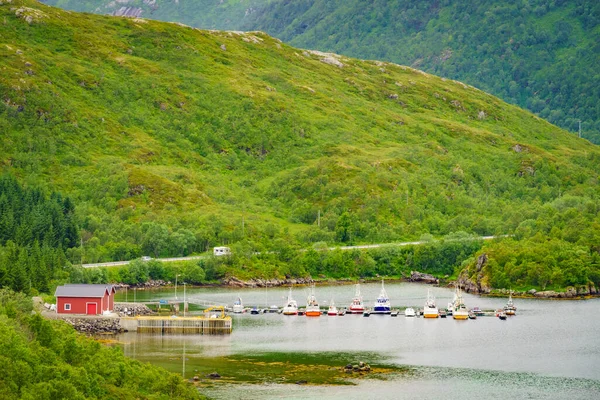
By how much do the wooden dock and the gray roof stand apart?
4402 mm

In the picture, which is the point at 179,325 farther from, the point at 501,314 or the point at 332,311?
the point at 501,314

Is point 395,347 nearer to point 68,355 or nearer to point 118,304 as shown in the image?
point 118,304

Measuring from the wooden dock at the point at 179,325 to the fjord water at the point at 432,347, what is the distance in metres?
2.47

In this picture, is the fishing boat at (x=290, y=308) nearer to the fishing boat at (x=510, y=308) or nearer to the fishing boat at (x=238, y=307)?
the fishing boat at (x=238, y=307)

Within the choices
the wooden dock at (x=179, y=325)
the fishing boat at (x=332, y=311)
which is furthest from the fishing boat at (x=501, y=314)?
the wooden dock at (x=179, y=325)

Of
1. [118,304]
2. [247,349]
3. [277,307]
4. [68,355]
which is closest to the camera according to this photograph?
[68,355]

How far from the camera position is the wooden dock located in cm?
14762

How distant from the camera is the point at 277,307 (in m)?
174

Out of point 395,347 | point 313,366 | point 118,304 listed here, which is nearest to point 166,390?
point 313,366

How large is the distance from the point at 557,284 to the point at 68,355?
113604mm

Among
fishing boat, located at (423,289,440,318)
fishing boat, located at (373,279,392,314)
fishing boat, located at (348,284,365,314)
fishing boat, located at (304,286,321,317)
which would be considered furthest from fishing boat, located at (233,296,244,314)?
fishing boat, located at (423,289,440,318)

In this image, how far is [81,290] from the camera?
148 m

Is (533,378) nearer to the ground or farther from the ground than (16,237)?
nearer to the ground

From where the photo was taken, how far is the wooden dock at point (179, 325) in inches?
5812
